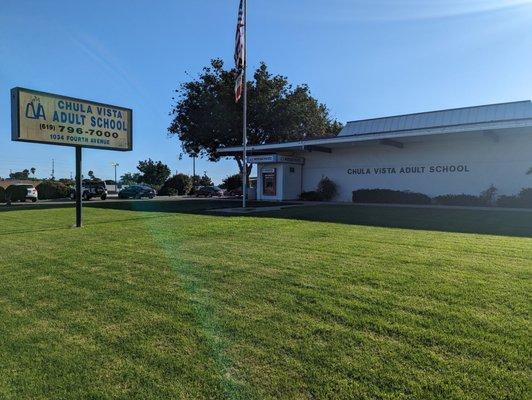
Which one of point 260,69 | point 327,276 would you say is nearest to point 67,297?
point 327,276

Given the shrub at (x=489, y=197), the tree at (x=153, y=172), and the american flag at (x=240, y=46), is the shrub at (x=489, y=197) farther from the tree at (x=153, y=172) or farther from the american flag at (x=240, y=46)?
the tree at (x=153, y=172)

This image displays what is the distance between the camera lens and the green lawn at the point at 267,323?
2.99 m

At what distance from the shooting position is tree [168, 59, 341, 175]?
35.8 m

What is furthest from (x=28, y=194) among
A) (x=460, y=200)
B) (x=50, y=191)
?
(x=460, y=200)

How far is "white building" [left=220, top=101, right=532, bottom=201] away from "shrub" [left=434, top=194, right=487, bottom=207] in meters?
0.94

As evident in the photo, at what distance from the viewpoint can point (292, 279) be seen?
18.1ft

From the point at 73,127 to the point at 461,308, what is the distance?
473 inches

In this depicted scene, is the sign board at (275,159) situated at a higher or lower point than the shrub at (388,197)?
higher

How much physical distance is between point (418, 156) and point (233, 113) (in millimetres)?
16391

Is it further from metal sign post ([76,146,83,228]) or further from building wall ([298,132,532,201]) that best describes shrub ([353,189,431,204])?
metal sign post ([76,146,83,228])

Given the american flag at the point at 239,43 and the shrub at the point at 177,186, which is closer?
the american flag at the point at 239,43

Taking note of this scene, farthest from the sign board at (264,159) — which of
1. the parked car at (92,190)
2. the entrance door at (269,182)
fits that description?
the parked car at (92,190)

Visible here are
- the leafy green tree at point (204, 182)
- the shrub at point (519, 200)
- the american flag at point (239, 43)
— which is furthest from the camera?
the leafy green tree at point (204, 182)

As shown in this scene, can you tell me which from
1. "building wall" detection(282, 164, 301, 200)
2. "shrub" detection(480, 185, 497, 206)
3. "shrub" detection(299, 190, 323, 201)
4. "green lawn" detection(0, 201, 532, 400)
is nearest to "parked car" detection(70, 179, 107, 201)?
"building wall" detection(282, 164, 301, 200)
